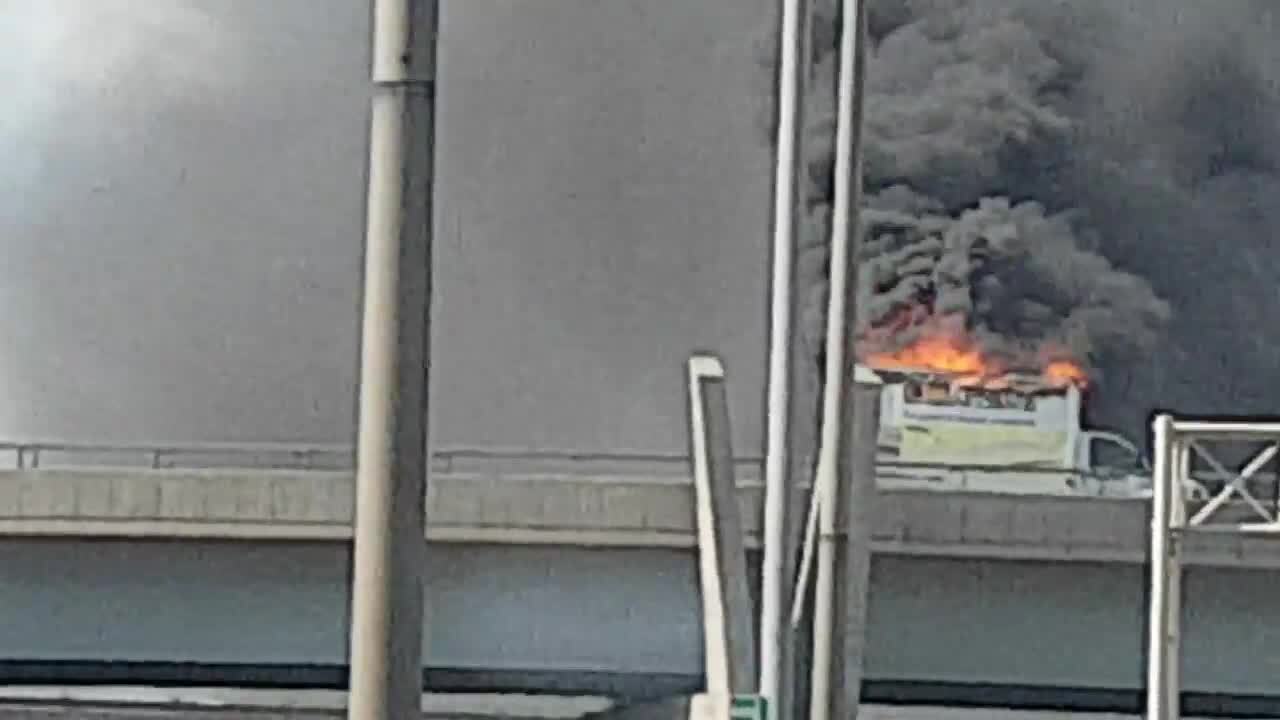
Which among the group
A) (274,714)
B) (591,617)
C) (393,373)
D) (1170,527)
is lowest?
(274,714)

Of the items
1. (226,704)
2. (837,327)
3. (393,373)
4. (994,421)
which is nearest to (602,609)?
(226,704)

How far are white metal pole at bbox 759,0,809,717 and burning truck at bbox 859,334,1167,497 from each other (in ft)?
42.4

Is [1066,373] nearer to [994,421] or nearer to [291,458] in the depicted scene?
[994,421]

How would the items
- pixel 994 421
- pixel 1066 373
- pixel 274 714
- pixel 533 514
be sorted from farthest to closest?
pixel 1066 373 < pixel 994 421 < pixel 274 714 < pixel 533 514

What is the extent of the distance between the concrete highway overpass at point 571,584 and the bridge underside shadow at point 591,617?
0.02 m

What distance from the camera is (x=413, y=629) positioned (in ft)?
16.2

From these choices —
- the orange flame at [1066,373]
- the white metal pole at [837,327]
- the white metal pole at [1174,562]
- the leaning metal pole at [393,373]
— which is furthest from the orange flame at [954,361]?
the leaning metal pole at [393,373]

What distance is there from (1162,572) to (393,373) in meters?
13.1

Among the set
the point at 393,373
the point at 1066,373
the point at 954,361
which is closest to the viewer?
the point at 393,373

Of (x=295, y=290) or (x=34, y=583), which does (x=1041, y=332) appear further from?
(x=34, y=583)

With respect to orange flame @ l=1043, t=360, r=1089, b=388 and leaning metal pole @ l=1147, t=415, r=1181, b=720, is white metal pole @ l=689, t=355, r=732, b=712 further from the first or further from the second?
orange flame @ l=1043, t=360, r=1089, b=388

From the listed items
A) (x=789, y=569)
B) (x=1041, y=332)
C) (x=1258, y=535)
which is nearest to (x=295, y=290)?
(x=1041, y=332)

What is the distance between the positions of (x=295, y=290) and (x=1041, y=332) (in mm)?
9470

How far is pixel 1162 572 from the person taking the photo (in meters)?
17.3
